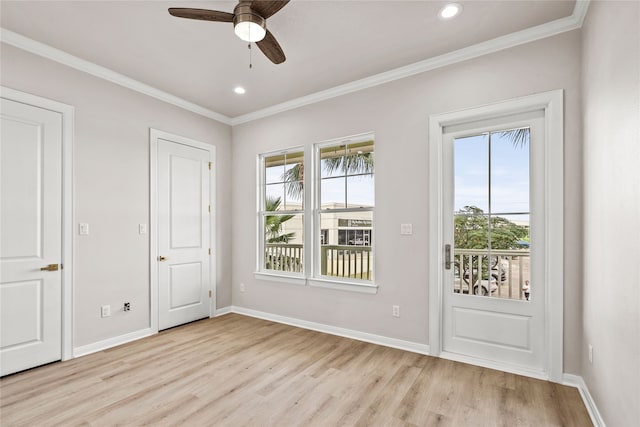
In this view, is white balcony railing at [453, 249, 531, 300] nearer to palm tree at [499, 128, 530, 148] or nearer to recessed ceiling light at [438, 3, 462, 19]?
palm tree at [499, 128, 530, 148]

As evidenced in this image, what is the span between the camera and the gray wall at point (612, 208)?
55.5 inches

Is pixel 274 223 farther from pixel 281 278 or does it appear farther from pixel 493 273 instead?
pixel 493 273

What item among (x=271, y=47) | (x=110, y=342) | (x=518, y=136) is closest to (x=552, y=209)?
(x=518, y=136)

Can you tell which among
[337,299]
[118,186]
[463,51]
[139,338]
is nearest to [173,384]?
[139,338]

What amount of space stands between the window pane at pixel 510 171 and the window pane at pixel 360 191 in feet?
3.89

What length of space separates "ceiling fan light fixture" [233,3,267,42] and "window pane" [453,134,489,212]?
6.57 feet

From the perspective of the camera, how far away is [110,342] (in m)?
3.23

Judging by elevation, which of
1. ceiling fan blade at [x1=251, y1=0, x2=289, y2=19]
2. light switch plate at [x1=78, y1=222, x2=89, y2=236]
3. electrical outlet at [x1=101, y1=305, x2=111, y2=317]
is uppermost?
ceiling fan blade at [x1=251, y1=0, x2=289, y2=19]

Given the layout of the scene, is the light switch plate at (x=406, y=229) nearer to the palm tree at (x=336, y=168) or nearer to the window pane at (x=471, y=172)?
the window pane at (x=471, y=172)

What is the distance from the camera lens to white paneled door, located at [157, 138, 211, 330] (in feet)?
12.3

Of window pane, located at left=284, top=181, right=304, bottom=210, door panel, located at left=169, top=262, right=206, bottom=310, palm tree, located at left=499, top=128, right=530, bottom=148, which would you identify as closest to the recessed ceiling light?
palm tree, located at left=499, top=128, right=530, bottom=148

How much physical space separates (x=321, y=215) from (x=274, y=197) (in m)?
0.82

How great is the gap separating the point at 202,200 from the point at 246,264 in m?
1.07

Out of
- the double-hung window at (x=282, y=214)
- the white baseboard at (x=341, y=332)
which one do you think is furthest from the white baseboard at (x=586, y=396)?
the double-hung window at (x=282, y=214)
